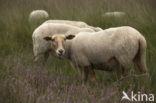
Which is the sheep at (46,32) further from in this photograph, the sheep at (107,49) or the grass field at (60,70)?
the sheep at (107,49)

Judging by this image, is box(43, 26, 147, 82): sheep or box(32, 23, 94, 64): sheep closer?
box(43, 26, 147, 82): sheep

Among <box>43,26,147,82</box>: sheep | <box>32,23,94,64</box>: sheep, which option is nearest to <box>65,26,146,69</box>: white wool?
<box>43,26,147,82</box>: sheep

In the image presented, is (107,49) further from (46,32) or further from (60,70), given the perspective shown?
(46,32)

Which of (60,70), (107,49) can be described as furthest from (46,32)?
(107,49)

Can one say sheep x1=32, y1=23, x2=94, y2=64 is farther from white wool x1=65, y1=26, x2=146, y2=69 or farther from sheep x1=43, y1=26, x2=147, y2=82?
white wool x1=65, y1=26, x2=146, y2=69

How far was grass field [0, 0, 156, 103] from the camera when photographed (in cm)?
343

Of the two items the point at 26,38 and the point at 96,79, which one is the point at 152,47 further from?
the point at 26,38

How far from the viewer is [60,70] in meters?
4.73

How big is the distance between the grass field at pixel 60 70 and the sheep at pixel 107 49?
18 centimetres

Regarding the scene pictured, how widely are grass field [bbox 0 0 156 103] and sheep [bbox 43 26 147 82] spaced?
0.18 m

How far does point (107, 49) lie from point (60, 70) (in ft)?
2.65

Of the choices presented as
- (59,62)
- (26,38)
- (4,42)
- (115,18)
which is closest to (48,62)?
(59,62)

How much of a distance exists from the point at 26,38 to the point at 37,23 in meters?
0.84

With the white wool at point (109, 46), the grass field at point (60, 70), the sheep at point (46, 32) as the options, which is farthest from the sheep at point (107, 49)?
the sheep at point (46, 32)
